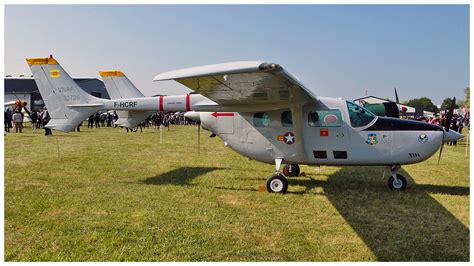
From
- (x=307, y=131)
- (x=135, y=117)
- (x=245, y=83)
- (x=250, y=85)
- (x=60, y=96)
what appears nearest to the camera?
(x=245, y=83)

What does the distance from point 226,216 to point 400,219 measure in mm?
2795

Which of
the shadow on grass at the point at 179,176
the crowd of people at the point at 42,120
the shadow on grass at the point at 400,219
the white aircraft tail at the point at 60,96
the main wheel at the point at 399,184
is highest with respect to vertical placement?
the white aircraft tail at the point at 60,96

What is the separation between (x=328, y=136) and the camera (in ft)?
26.3

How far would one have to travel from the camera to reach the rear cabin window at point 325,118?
798 cm

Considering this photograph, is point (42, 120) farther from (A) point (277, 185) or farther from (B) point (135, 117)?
(A) point (277, 185)

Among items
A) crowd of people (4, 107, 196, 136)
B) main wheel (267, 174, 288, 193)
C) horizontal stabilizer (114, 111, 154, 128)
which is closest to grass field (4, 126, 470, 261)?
A: main wheel (267, 174, 288, 193)

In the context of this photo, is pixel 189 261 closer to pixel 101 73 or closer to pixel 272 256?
pixel 272 256

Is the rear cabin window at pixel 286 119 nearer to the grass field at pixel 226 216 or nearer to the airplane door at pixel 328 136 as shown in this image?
the airplane door at pixel 328 136

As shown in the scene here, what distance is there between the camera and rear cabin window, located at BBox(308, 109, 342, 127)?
798 centimetres

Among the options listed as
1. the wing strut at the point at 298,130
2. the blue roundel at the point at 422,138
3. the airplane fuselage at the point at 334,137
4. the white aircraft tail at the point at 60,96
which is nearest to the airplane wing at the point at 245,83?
the wing strut at the point at 298,130

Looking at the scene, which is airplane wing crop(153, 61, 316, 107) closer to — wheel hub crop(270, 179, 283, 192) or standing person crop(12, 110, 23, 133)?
wheel hub crop(270, 179, 283, 192)

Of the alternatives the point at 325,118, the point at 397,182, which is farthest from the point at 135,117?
the point at 397,182

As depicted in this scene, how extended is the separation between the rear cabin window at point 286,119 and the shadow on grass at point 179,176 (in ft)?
8.80
